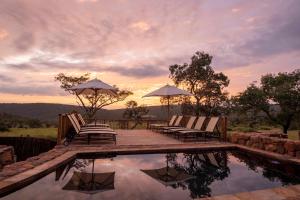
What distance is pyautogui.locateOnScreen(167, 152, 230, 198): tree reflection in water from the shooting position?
4.79m

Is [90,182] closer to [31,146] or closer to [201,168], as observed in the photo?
[201,168]

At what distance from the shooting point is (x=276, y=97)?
1728cm

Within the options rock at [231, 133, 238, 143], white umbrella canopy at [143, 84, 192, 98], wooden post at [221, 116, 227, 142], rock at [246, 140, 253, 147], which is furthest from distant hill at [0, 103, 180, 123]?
rock at [246, 140, 253, 147]

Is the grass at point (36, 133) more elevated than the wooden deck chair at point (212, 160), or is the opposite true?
the grass at point (36, 133)

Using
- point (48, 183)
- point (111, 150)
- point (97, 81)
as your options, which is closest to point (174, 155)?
point (111, 150)

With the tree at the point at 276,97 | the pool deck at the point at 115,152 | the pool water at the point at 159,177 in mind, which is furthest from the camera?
the tree at the point at 276,97

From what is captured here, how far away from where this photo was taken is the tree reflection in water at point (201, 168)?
189 inches

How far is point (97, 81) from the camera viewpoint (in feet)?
36.4

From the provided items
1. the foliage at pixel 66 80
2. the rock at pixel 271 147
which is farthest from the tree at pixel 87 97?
the rock at pixel 271 147

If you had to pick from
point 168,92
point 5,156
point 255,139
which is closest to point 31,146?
point 5,156

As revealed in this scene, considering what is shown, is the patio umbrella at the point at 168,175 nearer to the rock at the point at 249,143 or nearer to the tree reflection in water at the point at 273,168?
the tree reflection in water at the point at 273,168

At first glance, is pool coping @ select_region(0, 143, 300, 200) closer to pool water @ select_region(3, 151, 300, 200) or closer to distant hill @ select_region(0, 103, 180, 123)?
pool water @ select_region(3, 151, 300, 200)

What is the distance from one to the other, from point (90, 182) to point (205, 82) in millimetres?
18664

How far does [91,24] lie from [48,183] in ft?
26.1
